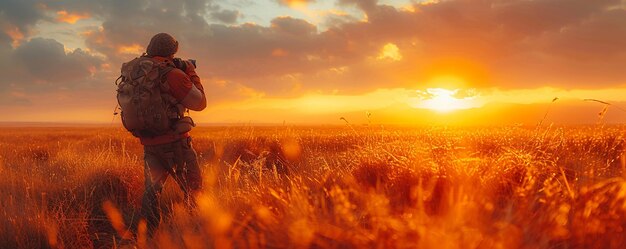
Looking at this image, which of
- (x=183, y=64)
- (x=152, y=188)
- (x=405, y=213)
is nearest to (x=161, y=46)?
(x=183, y=64)

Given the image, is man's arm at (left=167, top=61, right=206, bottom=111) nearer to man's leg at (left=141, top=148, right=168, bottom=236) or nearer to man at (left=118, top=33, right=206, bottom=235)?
man at (left=118, top=33, right=206, bottom=235)

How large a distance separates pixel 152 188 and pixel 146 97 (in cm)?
121

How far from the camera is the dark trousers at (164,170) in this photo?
232 inches

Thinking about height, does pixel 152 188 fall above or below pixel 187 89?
below

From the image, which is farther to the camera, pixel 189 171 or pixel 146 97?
pixel 189 171

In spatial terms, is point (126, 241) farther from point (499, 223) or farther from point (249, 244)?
point (499, 223)

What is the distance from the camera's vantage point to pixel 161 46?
19.0ft

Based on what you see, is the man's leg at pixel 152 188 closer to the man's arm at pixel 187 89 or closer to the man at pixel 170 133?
the man at pixel 170 133

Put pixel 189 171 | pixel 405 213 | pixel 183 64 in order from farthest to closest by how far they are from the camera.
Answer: pixel 189 171 < pixel 183 64 < pixel 405 213

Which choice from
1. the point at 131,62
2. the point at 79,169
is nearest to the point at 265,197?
the point at 131,62

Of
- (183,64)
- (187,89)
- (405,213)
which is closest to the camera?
(405,213)

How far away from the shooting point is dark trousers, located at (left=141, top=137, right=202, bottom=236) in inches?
232

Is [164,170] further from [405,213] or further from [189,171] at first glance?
[405,213]

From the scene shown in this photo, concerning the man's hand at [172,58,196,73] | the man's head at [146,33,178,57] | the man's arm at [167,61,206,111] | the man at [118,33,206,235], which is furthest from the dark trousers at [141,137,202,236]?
the man's head at [146,33,178,57]
